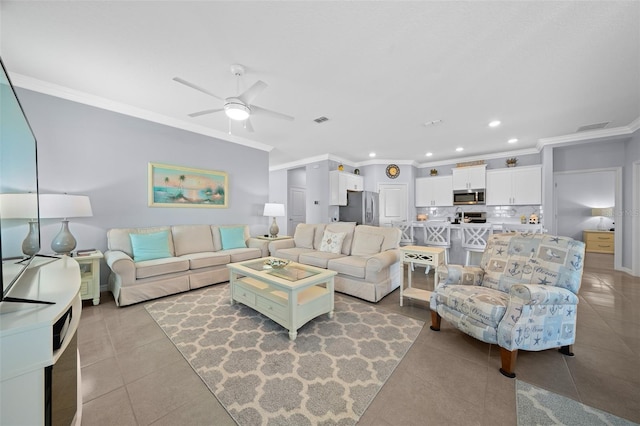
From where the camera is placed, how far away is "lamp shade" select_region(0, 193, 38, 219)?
1019 millimetres

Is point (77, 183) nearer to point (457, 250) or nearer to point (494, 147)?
point (457, 250)

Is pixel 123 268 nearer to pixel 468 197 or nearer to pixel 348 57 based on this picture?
pixel 348 57

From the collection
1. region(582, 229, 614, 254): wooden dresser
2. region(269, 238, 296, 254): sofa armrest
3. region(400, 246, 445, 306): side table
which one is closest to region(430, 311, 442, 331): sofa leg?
region(400, 246, 445, 306): side table

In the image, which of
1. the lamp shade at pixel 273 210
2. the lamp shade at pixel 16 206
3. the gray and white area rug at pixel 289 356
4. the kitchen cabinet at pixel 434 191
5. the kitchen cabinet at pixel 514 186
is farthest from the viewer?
the kitchen cabinet at pixel 434 191

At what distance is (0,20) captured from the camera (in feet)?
6.01

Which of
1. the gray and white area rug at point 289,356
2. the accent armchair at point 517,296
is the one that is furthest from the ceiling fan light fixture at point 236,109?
the accent armchair at point 517,296

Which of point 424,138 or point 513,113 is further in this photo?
point 424,138

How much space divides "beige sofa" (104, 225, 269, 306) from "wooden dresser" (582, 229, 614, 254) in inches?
330

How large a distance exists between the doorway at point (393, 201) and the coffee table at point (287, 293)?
438 cm

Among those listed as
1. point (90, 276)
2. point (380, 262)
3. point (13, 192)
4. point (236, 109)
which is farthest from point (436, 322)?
point (90, 276)

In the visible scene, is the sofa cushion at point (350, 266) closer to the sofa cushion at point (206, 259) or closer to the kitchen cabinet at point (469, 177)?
the sofa cushion at point (206, 259)

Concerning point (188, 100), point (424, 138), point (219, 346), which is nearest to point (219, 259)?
point (219, 346)

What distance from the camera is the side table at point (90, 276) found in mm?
2703

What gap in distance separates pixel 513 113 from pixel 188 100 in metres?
4.66
